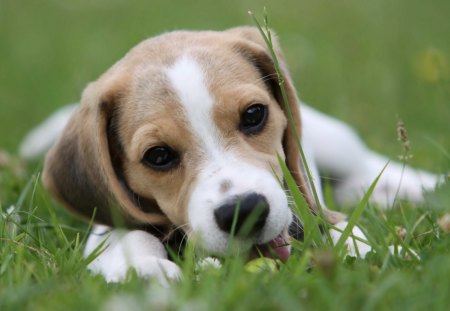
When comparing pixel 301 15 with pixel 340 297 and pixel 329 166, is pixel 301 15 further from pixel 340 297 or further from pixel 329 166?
pixel 340 297

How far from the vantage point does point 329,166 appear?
775 cm

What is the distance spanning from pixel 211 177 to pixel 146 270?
2.45 ft

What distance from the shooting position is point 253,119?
5.12 m

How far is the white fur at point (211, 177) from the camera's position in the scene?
437cm

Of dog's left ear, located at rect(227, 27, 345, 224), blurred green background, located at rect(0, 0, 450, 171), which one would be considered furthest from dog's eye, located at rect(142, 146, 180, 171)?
blurred green background, located at rect(0, 0, 450, 171)

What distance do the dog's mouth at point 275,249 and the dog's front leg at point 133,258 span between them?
51 cm

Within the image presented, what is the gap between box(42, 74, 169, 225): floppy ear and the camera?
204 inches

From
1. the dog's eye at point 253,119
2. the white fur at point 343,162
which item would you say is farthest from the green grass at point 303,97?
the dog's eye at point 253,119

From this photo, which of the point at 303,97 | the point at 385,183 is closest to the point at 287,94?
the point at 385,183

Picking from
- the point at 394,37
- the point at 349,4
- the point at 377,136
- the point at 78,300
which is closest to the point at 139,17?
the point at 349,4

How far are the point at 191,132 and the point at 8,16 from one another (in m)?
14.9

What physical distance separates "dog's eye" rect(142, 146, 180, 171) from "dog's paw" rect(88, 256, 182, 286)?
29.3 inches

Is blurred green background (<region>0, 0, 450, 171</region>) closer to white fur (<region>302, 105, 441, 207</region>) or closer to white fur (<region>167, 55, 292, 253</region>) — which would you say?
white fur (<region>302, 105, 441, 207</region>)

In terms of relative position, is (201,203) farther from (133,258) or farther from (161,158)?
(161,158)
